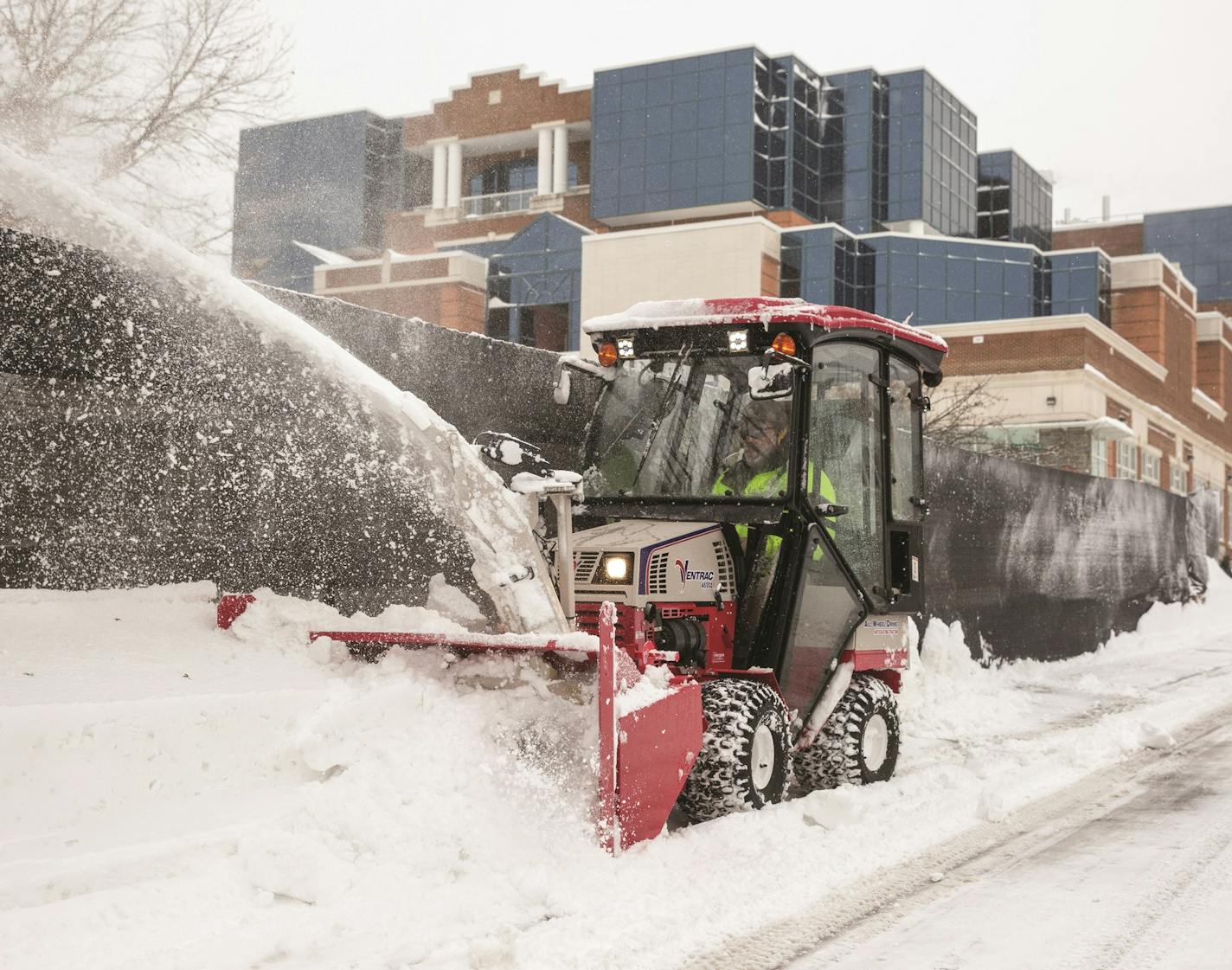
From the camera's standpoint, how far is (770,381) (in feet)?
19.4

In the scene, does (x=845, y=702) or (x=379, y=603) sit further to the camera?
(x=379, y=603)

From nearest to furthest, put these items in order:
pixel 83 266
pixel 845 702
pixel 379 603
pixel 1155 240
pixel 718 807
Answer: pixel 718 807 → pixel 83 266 → pixel 845 702 → pixel 379 603 → pixel 1155 240

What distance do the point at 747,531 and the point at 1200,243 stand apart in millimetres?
71511

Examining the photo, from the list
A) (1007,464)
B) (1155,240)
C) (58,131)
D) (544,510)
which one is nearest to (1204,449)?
A: (1155,240)

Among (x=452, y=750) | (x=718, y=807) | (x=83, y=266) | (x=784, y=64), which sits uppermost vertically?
(x=784, y=64)

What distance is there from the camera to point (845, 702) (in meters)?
6.68

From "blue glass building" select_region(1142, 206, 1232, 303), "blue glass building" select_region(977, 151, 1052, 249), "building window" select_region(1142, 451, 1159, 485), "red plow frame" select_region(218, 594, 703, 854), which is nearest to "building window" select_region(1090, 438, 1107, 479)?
"building window" select_region(1142, 451, 1159, 485)

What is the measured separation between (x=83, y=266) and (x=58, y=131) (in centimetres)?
846

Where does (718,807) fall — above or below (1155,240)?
below

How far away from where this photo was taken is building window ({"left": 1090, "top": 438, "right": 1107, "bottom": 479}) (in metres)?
32.1

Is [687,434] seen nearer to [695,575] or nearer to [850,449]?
[695,575]

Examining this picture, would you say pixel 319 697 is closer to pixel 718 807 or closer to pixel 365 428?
pixel 718 807

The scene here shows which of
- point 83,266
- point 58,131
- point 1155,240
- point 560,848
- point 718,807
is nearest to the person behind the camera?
point 560,848

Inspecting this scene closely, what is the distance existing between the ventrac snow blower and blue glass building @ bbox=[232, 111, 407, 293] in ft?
25.4
